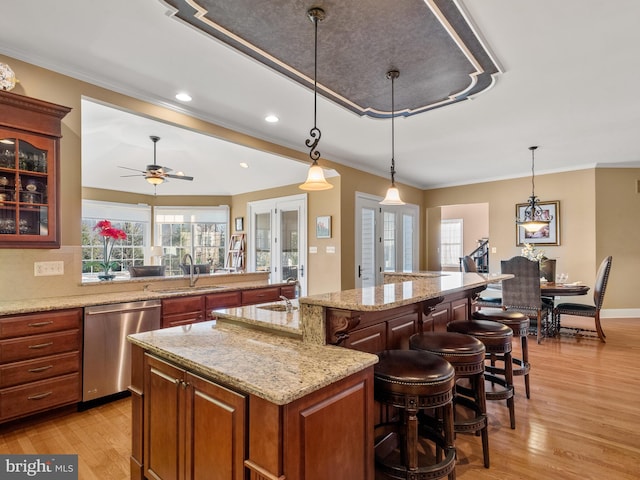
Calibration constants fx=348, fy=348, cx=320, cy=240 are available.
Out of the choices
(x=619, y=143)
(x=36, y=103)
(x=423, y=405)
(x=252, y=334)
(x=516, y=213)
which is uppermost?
(x=619, y=143)

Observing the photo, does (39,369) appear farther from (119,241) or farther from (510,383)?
(119,241)

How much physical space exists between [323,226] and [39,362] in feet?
13.1

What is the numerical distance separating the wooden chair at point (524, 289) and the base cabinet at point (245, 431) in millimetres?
3875

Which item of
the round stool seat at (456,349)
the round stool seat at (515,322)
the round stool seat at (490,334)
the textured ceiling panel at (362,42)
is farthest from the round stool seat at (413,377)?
the textured ceiling panel at (362,42)

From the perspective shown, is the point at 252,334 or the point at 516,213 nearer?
the point at 252,334

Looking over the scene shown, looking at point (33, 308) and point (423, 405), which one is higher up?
point (33, 308)

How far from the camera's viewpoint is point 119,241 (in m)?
7.29

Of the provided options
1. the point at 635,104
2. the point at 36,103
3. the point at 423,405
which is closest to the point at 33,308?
the point at 36,103

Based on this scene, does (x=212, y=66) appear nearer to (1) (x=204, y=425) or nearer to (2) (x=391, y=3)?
(2) (x=391, y=3)

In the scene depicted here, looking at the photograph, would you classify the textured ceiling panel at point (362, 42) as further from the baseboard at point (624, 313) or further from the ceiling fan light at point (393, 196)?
the baseboard at point (624, 313)

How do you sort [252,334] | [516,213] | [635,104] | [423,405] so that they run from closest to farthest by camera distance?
[423,405]
[252,334]
[635,104]
[516,213]

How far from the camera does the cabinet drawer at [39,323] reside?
234cm

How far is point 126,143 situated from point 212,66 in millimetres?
3578

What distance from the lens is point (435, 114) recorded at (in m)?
3.77
